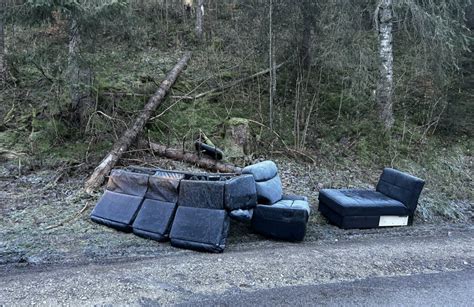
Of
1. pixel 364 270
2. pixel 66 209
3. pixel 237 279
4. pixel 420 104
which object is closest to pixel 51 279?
pixel 237 279

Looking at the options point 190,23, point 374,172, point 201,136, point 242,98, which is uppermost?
point 190,23

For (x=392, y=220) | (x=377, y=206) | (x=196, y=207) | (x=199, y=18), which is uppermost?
(x=199, y=18)

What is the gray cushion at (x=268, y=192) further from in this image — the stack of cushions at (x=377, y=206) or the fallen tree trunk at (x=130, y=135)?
the fallen tree trunk at (x=130, y=135)

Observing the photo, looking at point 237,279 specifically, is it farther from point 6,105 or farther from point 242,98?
point 6,105

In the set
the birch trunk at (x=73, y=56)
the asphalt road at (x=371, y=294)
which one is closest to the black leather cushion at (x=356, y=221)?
the asphalt road at (x=371, y=294)

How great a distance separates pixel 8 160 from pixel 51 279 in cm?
504

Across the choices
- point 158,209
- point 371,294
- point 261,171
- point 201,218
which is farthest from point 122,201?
point 371,294

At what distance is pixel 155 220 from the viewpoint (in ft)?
16.9

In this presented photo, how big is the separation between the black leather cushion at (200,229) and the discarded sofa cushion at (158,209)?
14 cm

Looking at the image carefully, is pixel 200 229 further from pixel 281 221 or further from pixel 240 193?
pixel 281 221

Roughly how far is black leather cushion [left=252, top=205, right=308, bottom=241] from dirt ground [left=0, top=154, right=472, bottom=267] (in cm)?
16

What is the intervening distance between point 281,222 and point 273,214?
5.9 inches

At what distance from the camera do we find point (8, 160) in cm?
796

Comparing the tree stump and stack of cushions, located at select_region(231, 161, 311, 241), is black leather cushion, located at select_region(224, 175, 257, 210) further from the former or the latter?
the tree stump
